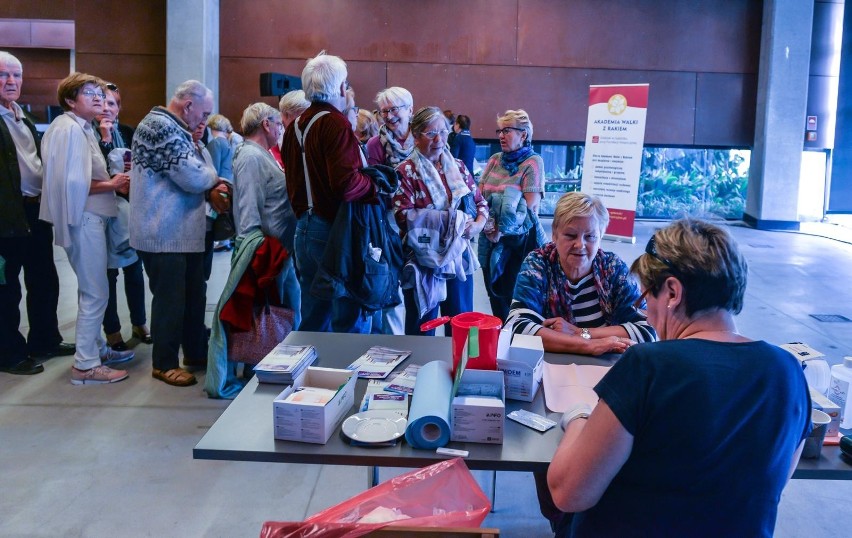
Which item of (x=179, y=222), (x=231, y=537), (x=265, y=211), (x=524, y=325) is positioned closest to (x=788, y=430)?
(x=524, y=325)

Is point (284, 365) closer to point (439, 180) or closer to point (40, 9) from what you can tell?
point (439, 180)

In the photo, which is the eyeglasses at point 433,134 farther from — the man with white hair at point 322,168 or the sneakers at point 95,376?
the sneakers at point 95,376

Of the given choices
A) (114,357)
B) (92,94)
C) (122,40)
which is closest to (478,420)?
(92,94)

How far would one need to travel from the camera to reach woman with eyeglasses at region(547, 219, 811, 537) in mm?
1192

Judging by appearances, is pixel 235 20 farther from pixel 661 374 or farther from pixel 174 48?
pixel 661 374

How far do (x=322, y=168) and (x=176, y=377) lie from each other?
1429 millimetres

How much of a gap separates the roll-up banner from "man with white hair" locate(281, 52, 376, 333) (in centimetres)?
559

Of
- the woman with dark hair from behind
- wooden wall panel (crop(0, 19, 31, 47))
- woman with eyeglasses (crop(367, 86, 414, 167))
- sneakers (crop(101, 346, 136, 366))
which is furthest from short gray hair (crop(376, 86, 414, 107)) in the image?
wooden wall panel (crop(0, 19, 31, 47))

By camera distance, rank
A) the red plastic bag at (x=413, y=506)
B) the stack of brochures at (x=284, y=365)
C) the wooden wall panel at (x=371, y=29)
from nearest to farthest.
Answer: the red plastic bag at (x=413, y=506)
the stack of brochures at (x=284, y=365)
the wooden wall panel at (x=371, y=29)

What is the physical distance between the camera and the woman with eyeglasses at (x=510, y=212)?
408 cm

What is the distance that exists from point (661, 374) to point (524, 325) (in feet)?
3.71

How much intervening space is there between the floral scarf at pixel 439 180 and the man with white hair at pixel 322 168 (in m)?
0.45

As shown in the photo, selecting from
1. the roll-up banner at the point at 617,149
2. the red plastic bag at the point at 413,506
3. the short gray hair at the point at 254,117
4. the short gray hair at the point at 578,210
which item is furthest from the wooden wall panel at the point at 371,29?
the red plastic bag at the point at 413,506

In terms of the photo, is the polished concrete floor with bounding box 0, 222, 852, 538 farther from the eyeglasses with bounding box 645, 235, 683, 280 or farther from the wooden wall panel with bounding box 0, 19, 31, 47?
the wooden wall panel with bounding box 0, 19, 31, 47
